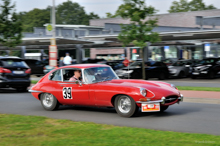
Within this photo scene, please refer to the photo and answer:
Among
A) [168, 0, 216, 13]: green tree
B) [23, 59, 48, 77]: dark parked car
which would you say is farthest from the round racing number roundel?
[168, 0, 216, 13]: green tree

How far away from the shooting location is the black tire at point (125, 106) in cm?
904

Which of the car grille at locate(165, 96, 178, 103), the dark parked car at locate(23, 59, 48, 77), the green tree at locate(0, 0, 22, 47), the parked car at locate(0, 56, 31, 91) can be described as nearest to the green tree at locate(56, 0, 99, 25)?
the dark parked car at locate(23, 59, 48, 77)

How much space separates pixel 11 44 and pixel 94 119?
21.2 m

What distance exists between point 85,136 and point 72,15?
13828 centimetres

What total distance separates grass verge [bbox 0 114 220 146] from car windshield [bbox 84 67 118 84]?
88.1 inches

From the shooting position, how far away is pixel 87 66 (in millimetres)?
10484

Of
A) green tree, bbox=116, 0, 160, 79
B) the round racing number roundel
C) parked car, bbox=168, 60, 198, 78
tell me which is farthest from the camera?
parked car, bbox=168, 60, 198, 78

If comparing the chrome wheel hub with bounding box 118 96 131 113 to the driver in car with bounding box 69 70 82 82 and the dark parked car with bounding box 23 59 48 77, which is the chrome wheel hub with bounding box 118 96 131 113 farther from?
the dark parked car with bounding box 23 59 48 77

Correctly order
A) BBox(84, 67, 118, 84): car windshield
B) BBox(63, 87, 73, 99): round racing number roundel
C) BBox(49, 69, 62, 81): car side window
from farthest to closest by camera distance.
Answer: BBox(49, 69, 62, 81): car side window → BBox(63, 87, 73, 99): round racing number roundel → BBox(84, 67, 118, 84): car windshield

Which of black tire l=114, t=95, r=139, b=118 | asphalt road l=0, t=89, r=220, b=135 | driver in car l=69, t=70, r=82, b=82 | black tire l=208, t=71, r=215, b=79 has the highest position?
driver in car l=69, t=70, r=82, b=82

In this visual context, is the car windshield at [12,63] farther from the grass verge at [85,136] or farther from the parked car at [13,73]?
the grass verge at [85,136]

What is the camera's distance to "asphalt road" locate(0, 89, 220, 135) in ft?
26.0

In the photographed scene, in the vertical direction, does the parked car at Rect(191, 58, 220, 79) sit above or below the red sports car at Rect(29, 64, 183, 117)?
above

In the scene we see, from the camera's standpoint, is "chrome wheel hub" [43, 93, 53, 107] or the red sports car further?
"chrome wheel hub" [43, 93, 53, 107]
